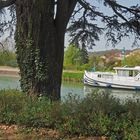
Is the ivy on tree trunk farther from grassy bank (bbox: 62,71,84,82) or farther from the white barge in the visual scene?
grassy bank (bbox: 62,71,84,82)

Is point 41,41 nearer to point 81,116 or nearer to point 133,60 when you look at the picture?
point 81,116

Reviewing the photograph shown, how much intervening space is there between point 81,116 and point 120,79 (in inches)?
2072

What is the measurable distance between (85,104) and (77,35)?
6.84 m

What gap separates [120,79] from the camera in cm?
6144

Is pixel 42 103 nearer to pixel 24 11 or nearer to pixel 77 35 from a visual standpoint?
pixel 24 11

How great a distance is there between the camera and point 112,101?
9758mm

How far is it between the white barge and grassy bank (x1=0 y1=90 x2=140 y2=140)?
5040 centimetres

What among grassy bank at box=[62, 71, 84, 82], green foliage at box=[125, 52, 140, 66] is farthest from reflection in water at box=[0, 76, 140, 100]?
green foliage at box=[125, 52, 140, 66]

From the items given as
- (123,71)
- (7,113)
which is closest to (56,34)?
(7,113)

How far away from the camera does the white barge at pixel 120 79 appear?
200 feet

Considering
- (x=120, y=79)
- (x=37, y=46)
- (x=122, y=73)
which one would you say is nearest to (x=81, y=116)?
(x=37, y=46)

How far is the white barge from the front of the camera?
6084cm

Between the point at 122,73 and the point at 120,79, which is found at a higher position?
the point at 122,73

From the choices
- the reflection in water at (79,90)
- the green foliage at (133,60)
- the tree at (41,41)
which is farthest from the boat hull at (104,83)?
the tree at (41,41)
